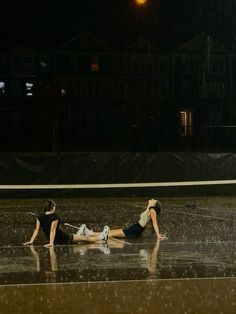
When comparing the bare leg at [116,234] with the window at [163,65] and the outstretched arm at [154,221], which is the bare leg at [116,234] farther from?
the window at [163,65]

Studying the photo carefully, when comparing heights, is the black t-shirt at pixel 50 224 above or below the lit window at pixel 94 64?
below

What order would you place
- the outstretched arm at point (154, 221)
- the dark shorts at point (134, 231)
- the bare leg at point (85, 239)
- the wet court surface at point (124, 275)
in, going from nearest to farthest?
the wet court surface at point (124, 275) → the bare leg at point (85, 239) → the outstretched arm at point (154, 221) → the dark shorts at point (134, 231)

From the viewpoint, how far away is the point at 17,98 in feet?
228

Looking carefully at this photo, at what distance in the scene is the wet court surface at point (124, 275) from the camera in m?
8.12

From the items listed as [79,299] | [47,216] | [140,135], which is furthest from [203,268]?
[140,135]

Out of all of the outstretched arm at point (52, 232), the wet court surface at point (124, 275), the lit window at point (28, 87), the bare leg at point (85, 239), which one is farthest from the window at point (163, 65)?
the outstretched arm at point (52, 232)

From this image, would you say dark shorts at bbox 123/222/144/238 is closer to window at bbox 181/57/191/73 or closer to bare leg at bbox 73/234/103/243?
bare leg at bbox 73/234/103/243

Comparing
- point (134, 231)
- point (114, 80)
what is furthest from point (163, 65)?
point (134, 231)

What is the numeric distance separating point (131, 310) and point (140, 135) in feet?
152

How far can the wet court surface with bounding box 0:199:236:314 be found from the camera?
26.7 feet

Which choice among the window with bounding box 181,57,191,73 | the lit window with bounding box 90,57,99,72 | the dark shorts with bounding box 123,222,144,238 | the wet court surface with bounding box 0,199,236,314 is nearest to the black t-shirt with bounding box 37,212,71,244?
the wet court surface with bounding box 0,199,236,314

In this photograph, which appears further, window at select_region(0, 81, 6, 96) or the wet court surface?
window at select_region(0, 81, 6, 96)

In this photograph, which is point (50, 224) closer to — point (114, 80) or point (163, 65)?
point (114, 80)

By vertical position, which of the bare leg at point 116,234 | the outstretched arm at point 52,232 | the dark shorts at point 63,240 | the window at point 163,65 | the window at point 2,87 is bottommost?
the bare leg at point 116,234
